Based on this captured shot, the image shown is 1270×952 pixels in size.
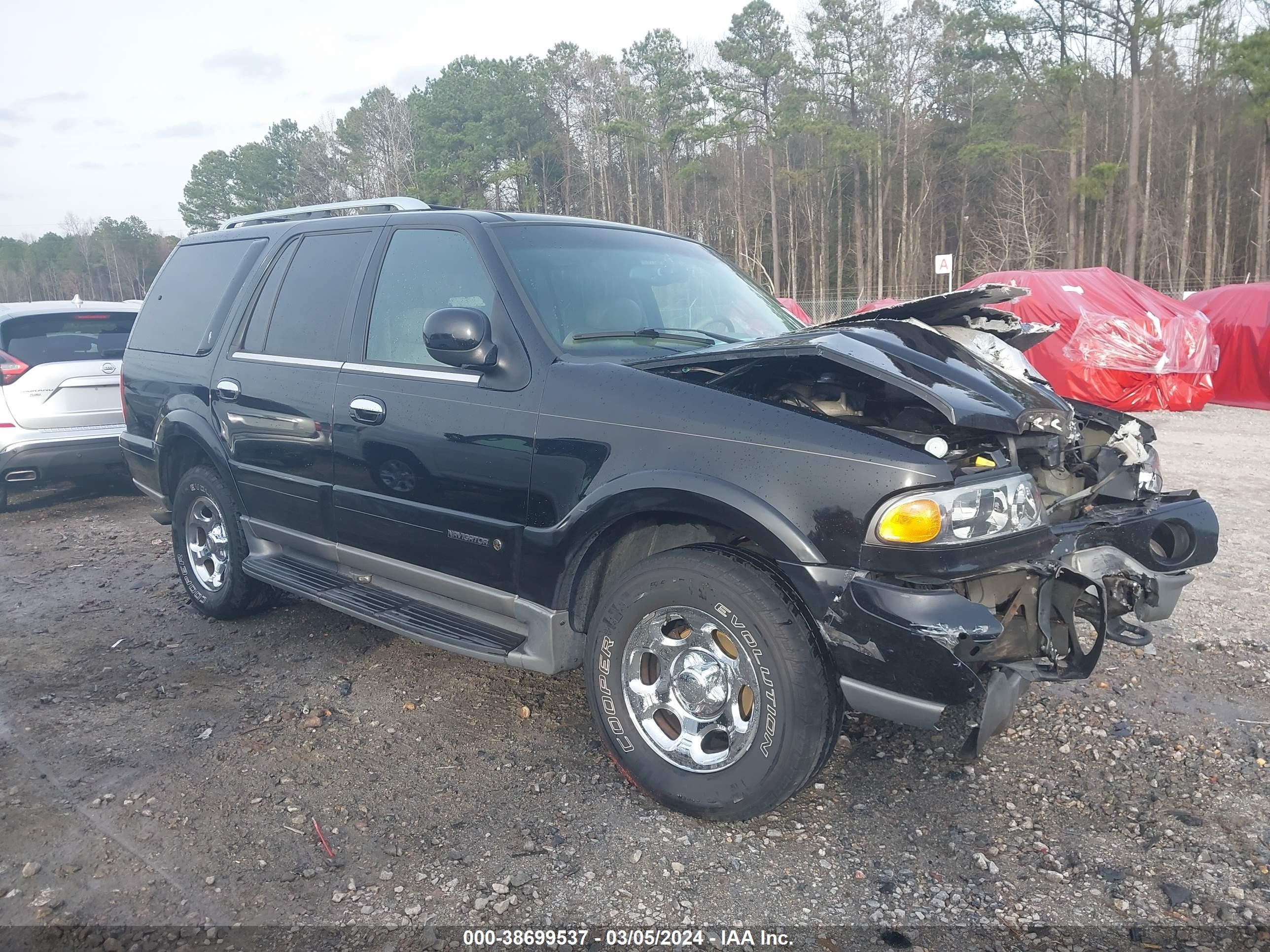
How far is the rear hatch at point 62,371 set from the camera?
25.2 feet

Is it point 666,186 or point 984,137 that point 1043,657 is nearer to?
point 984,137

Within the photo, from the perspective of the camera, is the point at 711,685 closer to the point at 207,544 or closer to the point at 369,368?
the point at 369,368

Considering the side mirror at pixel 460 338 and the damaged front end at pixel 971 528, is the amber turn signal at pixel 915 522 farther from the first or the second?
the side mirror at pixel 460 338

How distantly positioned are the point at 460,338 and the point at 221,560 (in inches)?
105

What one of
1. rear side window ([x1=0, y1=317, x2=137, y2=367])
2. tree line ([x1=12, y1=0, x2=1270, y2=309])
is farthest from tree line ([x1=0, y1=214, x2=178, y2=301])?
rear side window ([x1=0, y1=317, x2=137, y2=367])

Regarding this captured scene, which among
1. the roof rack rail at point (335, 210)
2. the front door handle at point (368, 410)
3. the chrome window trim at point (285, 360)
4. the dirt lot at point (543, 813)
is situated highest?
the roof rack rail at point (335, 210)

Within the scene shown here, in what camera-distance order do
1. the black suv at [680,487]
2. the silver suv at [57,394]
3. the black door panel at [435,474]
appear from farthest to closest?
the silver suv at [57,394], the black door panel at [435,474], the black suv at [680,487]

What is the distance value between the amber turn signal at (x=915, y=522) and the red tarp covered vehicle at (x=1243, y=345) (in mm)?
14992

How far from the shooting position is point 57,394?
7.75 m

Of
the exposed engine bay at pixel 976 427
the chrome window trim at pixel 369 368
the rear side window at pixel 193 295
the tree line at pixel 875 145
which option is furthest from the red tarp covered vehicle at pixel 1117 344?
the tree line at pixel 875 145

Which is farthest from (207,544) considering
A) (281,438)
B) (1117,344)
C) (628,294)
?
(1117,344)

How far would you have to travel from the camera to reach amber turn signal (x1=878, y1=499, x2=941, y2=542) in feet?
8.38

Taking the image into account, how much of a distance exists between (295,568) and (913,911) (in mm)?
3193

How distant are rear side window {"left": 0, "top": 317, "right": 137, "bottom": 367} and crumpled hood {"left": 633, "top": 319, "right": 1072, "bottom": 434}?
678 centimetres
